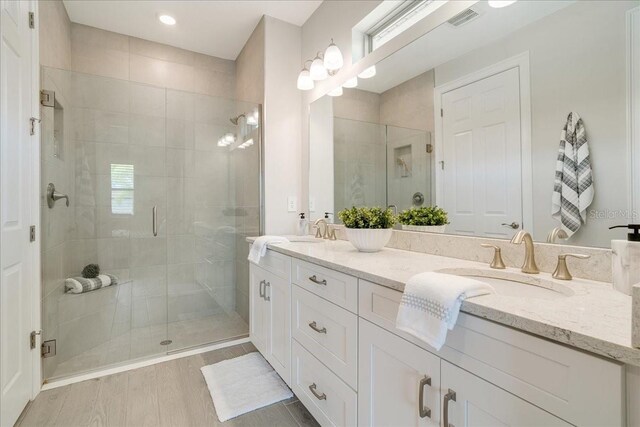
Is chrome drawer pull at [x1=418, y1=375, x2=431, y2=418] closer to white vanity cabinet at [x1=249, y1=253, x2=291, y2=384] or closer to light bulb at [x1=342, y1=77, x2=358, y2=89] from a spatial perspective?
white vanity cabinet at [x1=249, y1=253, x2=291, y2=384]

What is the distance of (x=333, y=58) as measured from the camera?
2.05 metres

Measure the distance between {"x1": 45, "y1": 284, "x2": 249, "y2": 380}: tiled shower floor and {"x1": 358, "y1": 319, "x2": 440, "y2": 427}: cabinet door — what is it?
1.73m

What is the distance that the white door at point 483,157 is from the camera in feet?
3.86

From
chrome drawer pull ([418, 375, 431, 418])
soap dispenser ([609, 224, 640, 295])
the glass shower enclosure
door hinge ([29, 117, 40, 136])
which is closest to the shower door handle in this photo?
the glass shower enclosure

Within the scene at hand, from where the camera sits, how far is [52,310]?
1.93 metres

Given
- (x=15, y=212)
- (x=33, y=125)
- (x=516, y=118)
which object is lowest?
(x=15, y=212)

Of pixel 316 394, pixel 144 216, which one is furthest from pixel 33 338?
pixel 316 394

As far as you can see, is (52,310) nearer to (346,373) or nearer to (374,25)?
(346,373)

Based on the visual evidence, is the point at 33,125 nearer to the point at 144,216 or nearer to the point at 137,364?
the point at 144,216

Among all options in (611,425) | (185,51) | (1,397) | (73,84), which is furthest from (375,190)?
(185,51)

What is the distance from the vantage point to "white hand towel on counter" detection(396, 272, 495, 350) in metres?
0.71

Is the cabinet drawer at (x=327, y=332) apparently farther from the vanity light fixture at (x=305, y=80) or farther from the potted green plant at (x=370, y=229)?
the vanity light fixture at (x=305, y=80)

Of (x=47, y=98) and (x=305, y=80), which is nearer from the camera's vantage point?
(x=47, y=98)

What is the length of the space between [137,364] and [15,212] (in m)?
1.23
